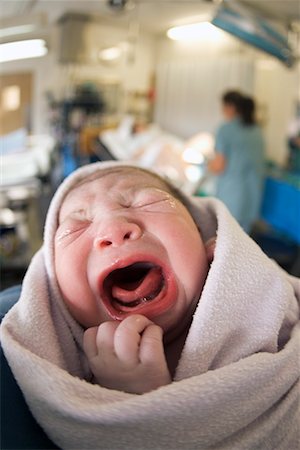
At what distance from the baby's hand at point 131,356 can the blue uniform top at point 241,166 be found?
1.68 metres

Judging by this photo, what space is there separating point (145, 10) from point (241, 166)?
978 mm

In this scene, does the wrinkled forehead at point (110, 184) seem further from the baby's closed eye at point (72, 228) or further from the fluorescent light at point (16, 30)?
the fluorescent light at point (16, 30)

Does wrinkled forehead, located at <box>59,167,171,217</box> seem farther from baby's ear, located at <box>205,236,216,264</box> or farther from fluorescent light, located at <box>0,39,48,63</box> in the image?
fluorescent light, located at <box>0,39,48,63</box>

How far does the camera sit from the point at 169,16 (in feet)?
4.63

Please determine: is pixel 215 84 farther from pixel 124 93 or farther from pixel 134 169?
pixel 134 169

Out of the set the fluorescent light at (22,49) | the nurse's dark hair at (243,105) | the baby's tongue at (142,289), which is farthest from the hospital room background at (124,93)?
the baby's tongue at (142,289)

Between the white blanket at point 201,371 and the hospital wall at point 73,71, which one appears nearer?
the white blanket at point 201,371

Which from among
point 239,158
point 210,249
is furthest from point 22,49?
→ point 239,158

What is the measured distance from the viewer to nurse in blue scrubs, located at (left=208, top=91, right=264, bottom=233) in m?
2.15

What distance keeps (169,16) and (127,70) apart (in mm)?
293

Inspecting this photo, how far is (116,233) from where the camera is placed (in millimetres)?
469

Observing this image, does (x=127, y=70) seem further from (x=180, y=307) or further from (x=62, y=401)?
(x=62, y=401)

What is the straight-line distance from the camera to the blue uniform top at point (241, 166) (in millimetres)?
2156

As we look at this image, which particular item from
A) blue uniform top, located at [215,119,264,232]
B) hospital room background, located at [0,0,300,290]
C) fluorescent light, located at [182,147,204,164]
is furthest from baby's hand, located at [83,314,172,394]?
blue uniform top, located at [215,119,264,232]
